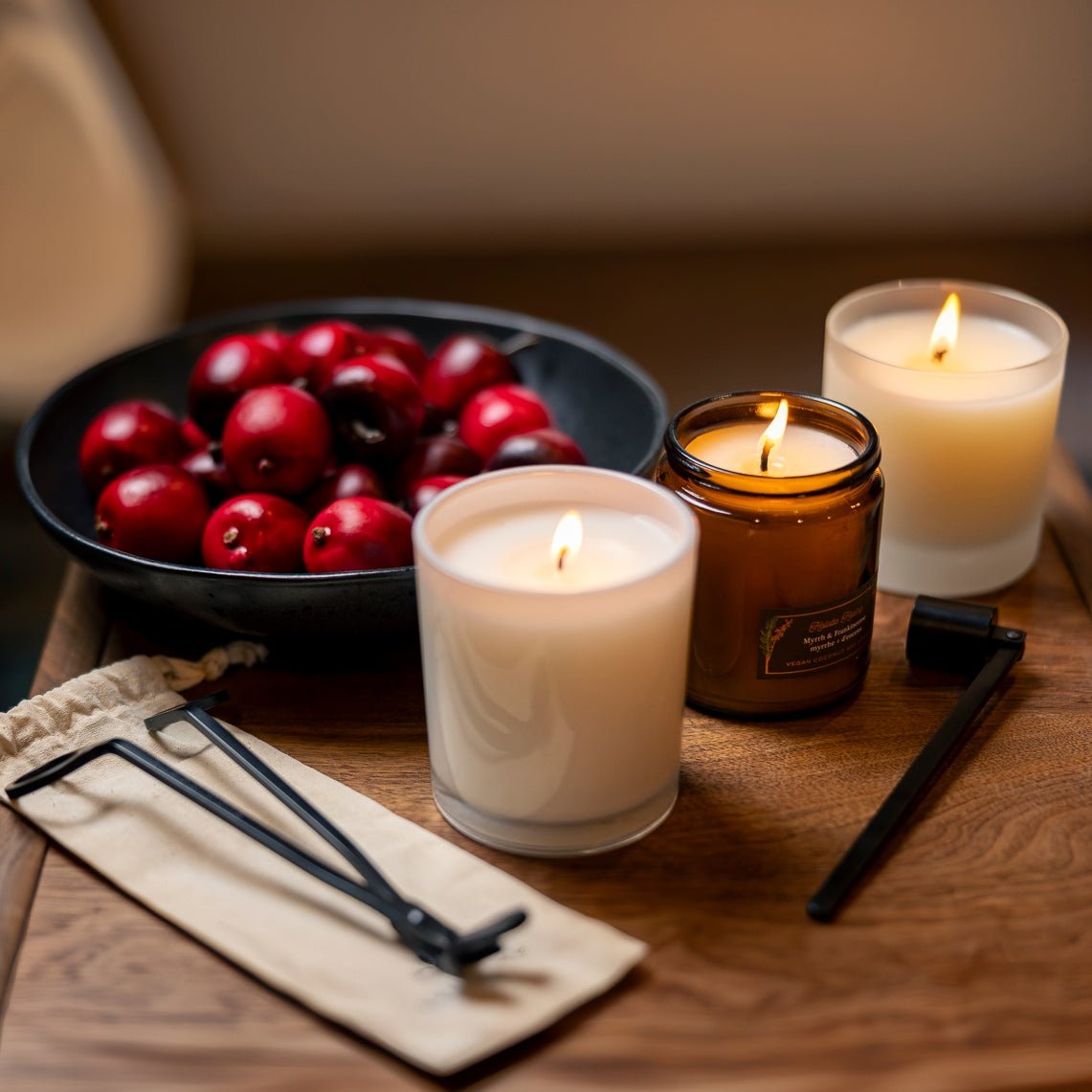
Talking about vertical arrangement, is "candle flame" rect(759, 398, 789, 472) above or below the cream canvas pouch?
above

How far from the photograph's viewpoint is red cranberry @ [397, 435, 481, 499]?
0.70 m

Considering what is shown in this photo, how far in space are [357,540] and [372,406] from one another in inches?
3.9

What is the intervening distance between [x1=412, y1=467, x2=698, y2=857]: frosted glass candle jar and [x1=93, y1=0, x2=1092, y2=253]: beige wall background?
38.0 inches

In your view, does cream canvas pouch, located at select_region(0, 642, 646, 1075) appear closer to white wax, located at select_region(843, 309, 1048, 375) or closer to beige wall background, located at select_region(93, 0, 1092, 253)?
white wax, located at select_region(843, 309, 1048, 375)

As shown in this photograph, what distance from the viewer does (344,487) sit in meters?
0.69

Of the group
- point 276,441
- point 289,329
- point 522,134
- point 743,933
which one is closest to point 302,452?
point 276,441

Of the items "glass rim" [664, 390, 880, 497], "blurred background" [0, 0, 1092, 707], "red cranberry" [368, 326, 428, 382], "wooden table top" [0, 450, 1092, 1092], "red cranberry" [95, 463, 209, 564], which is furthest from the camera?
"blurred background" [0, 0, 1092, 707]

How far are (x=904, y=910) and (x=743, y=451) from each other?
0.68 ft

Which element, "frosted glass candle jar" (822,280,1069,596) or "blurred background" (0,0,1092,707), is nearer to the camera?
"frosted glass candle jar" (822,280,1069,596)

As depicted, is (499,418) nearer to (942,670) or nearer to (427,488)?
(427,488)

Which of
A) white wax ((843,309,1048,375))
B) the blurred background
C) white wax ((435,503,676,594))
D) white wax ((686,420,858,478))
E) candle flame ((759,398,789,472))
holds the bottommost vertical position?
the blurred background

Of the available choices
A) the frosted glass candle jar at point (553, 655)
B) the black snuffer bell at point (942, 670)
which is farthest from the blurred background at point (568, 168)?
the frosted glass candle jar at point (553, 655)

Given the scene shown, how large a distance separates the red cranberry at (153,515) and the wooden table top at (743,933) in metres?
0.08

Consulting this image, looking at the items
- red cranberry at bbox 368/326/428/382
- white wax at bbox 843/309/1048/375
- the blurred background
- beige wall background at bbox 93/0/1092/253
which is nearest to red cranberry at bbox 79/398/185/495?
red cranberry at bbox 368/326/428/382
